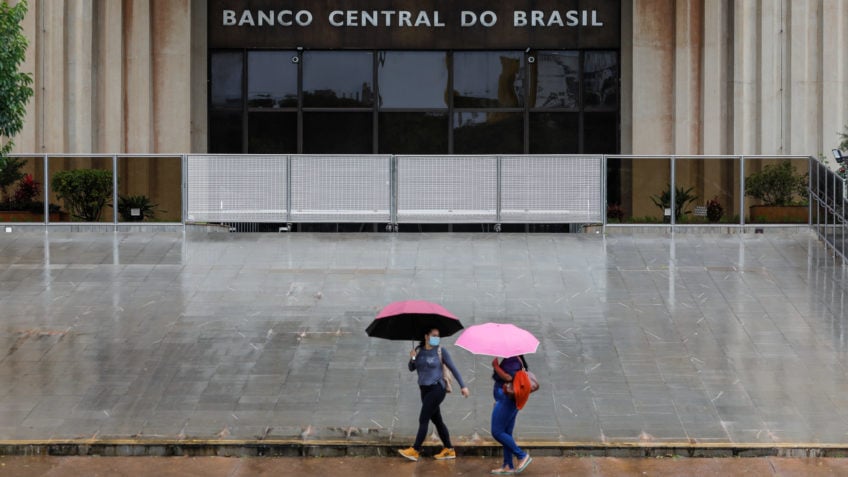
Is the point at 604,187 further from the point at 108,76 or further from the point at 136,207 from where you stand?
the point at 108,76

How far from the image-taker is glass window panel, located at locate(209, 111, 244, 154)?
29.3 m

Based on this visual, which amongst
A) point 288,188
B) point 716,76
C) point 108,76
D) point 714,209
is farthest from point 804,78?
point 108,76

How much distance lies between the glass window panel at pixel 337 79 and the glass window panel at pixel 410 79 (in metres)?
0.37

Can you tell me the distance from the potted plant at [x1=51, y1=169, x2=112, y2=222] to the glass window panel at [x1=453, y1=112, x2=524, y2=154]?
11.3 meters


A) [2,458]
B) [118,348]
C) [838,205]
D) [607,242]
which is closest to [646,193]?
[607,242]

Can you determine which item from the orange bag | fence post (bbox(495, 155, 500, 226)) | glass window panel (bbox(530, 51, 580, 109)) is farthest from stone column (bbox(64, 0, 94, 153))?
the orange bag

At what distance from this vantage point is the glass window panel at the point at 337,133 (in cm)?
2909

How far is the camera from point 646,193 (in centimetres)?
1989

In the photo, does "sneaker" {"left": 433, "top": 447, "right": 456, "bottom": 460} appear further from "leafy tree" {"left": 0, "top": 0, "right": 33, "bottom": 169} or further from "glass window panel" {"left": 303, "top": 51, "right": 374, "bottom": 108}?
"glass window panel" {"left": 303, "top": 51, "right": 374, "bottom": 108}

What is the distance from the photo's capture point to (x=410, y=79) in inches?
1150

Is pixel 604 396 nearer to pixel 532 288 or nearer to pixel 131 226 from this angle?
pixel 532 288

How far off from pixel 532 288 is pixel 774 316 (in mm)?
3378

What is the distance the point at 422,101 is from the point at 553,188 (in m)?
10.3

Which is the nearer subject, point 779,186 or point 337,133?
point 779,186
